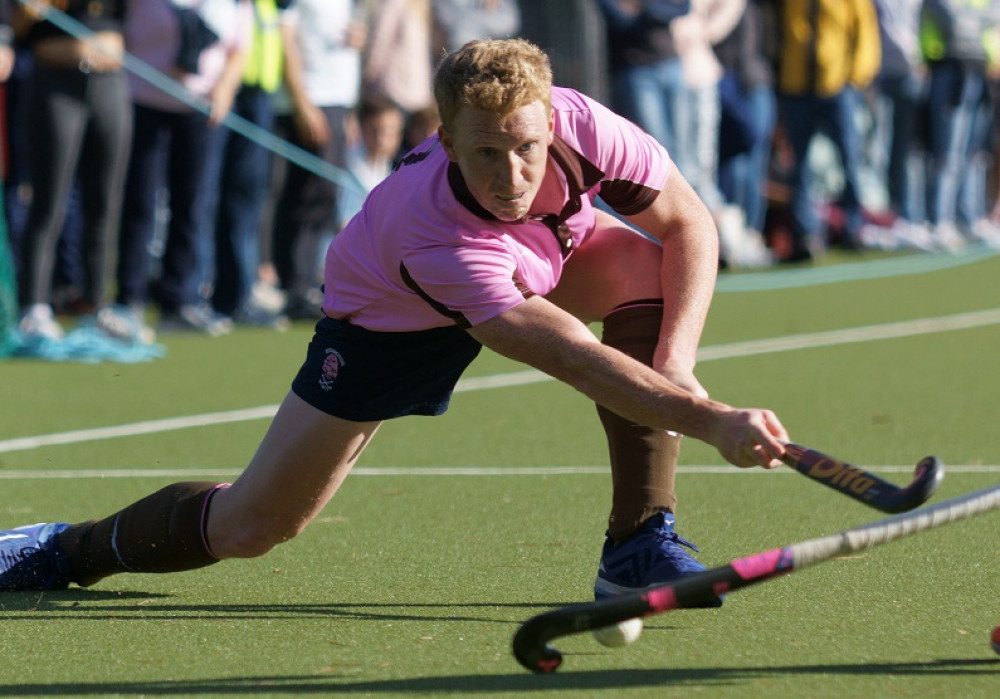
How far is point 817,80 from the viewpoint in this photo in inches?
527

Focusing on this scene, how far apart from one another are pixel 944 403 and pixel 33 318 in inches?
167

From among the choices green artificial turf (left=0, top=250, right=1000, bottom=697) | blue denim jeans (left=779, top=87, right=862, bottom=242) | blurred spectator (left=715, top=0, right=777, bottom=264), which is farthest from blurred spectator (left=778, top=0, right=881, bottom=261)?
green artificial turf (left=0, top=250, right=1000, bottom=697)

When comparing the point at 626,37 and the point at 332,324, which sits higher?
the point at 332,324

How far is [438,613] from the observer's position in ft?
14.3

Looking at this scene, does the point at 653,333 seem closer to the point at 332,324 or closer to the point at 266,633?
the point at 332,324

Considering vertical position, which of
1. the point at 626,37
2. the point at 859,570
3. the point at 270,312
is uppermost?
the point at 859,570

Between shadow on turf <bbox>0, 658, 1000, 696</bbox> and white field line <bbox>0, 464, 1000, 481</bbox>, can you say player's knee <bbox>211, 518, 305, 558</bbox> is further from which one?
white field line <bbox>0, 464, 1000, 481</bbox>

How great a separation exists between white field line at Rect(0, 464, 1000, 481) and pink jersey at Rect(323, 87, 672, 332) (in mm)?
1855

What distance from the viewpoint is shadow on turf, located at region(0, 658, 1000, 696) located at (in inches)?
144

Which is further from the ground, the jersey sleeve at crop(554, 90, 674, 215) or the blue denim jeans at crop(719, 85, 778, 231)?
the jersey sleeve at crop(554, 90, 674, 215)

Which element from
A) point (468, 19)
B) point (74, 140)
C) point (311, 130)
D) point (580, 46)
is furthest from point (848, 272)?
point (74, 140)

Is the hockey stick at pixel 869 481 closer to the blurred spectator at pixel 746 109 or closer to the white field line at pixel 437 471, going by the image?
the white field line at pixel 437 471

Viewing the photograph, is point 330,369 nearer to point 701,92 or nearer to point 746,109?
point 701,92

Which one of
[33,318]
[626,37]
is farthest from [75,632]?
[626,37]
